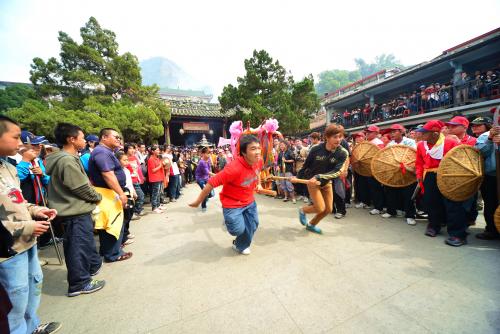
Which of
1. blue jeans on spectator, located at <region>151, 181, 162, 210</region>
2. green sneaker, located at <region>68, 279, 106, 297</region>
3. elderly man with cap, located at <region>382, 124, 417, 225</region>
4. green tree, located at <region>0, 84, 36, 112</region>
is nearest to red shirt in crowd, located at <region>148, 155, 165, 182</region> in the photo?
blue jeans on spectator, located at <region>151, 181, 162, 210</region>

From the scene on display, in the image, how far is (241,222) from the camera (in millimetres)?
2994

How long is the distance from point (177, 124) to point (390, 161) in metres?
16.5

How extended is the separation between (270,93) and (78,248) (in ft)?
46.4

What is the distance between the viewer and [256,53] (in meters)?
14.4

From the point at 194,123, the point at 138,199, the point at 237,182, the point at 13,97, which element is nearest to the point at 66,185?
the point at 237,182

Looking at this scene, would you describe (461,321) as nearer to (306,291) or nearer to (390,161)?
(306,291)

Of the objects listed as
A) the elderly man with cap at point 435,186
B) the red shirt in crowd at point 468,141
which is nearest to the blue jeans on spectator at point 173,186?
the elderly man with cap at point 435,186

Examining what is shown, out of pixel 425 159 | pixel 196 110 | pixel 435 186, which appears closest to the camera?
pixel 435 186

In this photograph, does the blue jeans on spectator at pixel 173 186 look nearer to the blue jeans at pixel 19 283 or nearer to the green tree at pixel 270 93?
the blue jeans at pixel 19 283

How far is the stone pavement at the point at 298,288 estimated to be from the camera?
184cm

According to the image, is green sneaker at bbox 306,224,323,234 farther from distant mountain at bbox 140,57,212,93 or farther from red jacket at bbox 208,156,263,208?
distant mountain at bbox 140,57,212,93

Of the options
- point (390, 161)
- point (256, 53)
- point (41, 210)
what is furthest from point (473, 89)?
point (41, 210)

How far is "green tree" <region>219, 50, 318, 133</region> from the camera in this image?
551 inches

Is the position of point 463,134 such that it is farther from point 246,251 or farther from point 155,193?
point 155,193
